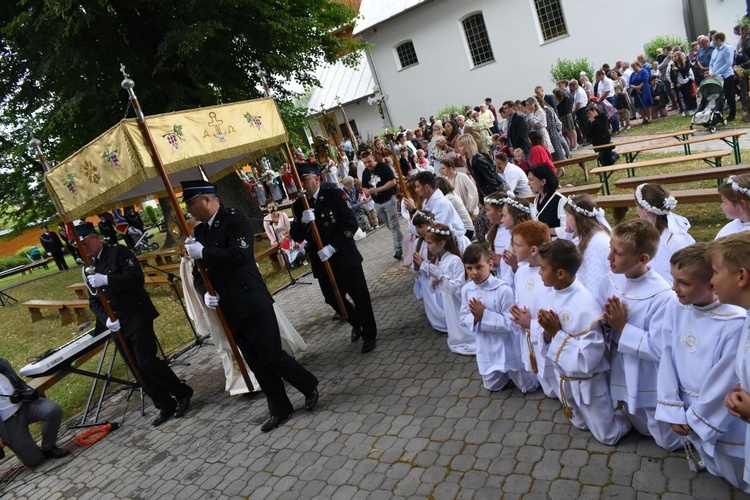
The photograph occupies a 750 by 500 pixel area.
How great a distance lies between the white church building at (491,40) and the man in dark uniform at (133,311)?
612 inches

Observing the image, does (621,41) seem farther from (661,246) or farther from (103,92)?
(661,246)

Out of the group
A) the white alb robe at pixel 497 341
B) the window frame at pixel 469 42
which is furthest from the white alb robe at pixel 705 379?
the window frame at pixel 469 42

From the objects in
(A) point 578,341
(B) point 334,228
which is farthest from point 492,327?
(B) point 334,228

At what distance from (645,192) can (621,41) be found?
22657mm

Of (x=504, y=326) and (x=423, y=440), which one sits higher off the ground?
(x=504, y=326)

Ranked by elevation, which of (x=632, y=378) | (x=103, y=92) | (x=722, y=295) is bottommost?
(x=632, y=378)

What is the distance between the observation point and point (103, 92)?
13.0 metres

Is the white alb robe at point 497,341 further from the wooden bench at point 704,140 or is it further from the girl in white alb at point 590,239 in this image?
the wooden bench at point 704,140

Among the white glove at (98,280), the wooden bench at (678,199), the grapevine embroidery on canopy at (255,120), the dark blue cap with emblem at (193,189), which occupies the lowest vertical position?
the wooden bench at (678,199)

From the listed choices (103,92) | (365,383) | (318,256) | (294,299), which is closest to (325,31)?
(103,92)

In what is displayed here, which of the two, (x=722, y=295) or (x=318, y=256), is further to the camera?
(x=318, y=256)

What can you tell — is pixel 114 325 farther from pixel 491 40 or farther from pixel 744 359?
pixel 491 40

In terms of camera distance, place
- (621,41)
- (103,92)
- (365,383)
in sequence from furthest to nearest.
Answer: (621,41) < (103,92) < (365,383)

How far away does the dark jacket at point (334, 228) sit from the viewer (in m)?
6.27
